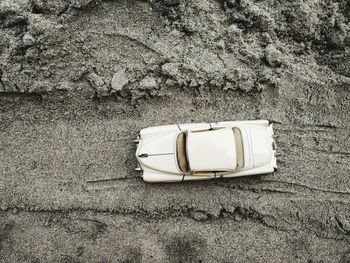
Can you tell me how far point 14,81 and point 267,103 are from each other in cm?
376

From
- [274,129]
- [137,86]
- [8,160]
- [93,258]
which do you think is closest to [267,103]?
[274,129]

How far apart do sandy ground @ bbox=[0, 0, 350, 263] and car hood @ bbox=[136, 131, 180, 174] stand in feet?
1.24

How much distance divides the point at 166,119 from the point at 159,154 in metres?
0.62

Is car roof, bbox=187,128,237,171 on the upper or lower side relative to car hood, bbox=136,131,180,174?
upper

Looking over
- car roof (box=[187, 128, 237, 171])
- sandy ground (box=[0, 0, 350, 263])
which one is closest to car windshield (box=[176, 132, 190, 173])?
car roof (box=[187, 128, 237, 171])

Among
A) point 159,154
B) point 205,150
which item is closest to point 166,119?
point 159,154

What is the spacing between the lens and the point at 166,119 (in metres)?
5.95

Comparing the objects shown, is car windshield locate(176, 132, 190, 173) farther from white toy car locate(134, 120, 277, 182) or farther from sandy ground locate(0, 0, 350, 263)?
sandy ground locate(0, 0, 350, 263)

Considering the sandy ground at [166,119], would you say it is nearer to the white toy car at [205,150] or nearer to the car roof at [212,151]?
the white toy car at [205,150]

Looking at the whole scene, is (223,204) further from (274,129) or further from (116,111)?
(116,111)

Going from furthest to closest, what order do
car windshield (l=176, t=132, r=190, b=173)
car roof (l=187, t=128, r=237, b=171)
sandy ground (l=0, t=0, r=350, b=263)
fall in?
sandy ground (l=0, t=0, r=350, b=263) < car windshield (l=176, t=132, r=190, b=173) < car roof (l=187, t=128, r=237, b=171)

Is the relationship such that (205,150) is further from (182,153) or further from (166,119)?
(166,119)

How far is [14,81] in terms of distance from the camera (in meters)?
5.75

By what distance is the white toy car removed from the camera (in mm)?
5379
